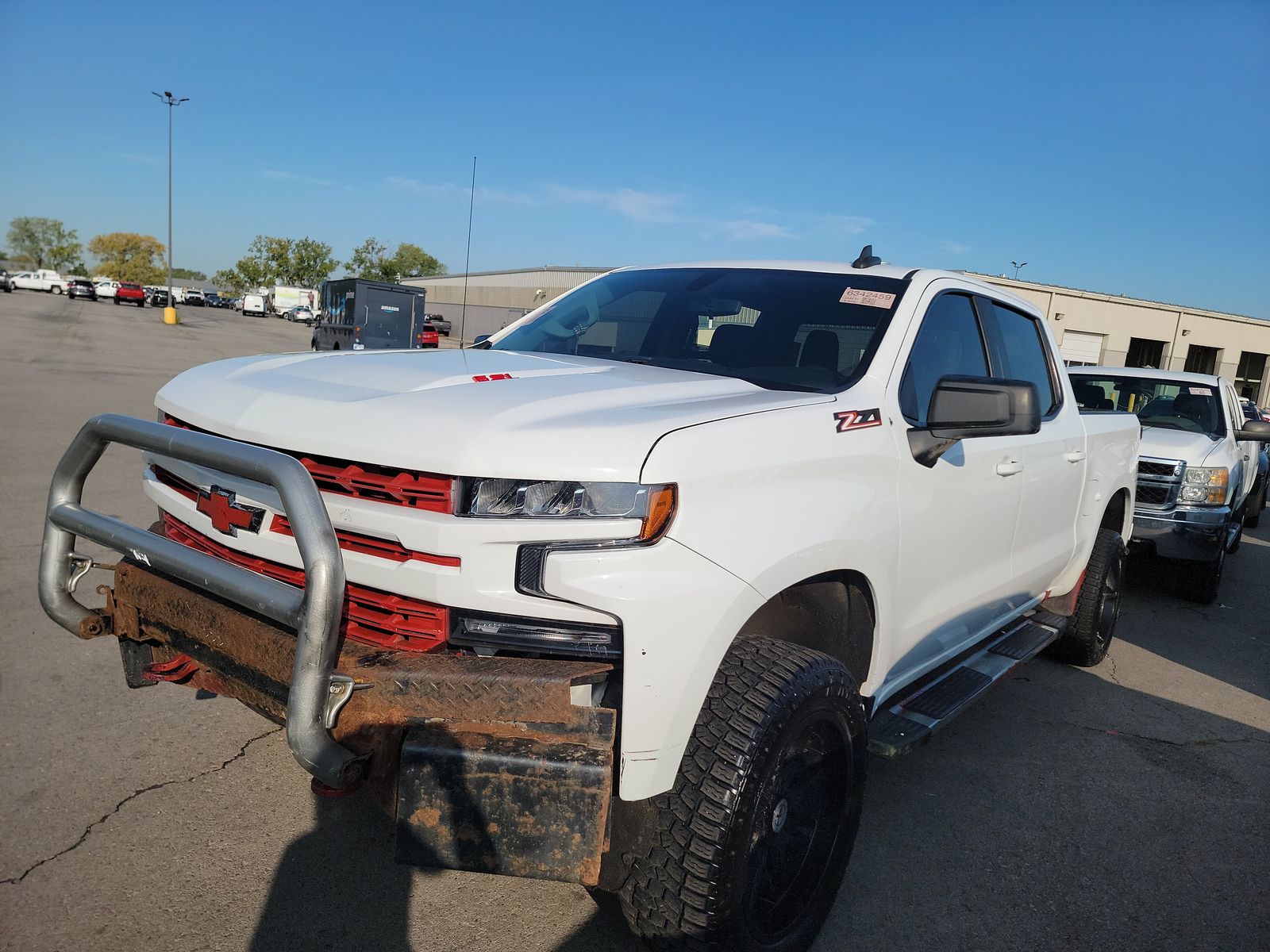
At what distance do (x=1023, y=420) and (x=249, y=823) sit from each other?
2.78 m

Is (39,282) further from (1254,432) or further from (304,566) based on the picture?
(304,566)

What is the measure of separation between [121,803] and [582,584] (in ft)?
6.72

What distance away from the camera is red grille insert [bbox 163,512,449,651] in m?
2.10

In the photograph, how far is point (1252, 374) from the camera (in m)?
47.7

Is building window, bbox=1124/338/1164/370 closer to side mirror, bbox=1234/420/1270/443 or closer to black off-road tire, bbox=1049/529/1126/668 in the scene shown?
side mirror, bbox=1234/420/1270/443

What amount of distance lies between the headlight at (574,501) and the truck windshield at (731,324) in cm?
100

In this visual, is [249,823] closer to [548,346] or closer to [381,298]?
[548,346]

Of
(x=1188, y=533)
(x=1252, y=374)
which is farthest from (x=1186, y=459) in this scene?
(x=1252, y=374)

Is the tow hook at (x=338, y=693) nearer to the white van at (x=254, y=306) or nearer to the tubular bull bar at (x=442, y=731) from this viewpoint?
the tubular bull bar at (x=442, y=731)

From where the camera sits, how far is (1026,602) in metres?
4.30

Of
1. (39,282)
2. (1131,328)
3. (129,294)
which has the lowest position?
(39,282)

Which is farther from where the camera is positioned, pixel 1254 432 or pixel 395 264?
pixel 395 264

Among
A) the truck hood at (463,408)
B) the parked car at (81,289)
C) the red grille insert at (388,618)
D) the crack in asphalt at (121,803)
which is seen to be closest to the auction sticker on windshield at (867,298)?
the truck hood at (463,408)

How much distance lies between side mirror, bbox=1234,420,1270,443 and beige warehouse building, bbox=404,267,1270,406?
2927cm
